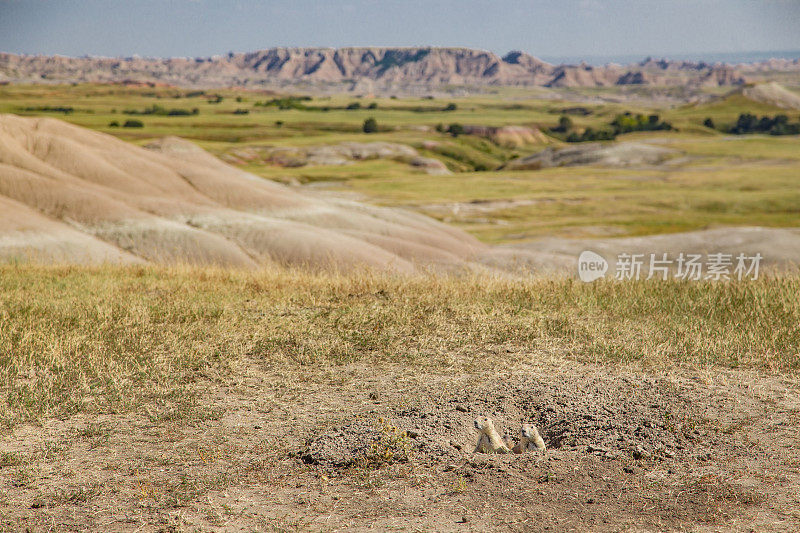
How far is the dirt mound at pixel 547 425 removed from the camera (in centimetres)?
660

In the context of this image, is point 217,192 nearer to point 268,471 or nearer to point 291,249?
point 291,249

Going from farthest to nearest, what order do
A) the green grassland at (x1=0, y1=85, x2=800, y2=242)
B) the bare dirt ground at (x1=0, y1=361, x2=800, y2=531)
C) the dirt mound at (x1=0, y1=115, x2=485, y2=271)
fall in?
the green grassland at (x1=0, y1=85, x2=800, y2=242), the dirt mound at (x1=0, y1=115, x2=485, y2=271), the bare dirt ground at (x1=0, y1=361, x2=800, y2=531)

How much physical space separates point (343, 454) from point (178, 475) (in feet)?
4.95

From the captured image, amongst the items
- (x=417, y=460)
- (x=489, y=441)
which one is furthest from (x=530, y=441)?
(x=417, y=460)

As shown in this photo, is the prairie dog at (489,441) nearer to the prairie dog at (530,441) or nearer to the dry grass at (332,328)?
the prairie dog at (530,441)

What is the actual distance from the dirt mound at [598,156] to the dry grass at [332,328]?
11409cm

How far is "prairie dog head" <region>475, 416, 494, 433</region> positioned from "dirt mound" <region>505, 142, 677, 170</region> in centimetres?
11962

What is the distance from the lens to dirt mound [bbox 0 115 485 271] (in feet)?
77.8

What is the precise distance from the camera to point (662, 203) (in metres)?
73.3

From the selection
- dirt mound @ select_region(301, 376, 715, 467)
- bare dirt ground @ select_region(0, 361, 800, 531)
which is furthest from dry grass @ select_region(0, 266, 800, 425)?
dirt mound @ select_region(301, 376, 715, 467)

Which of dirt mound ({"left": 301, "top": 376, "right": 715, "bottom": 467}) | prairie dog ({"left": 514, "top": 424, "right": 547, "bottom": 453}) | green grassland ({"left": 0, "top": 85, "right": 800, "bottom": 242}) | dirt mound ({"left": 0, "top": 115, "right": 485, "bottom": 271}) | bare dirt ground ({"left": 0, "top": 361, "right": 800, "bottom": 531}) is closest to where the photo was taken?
bare dirt ground ({"left": 0, "top": 361, "right": 800, "bottom": 531})

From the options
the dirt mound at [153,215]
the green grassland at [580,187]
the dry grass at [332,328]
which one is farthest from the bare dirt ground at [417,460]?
the green grassland at [580,187]

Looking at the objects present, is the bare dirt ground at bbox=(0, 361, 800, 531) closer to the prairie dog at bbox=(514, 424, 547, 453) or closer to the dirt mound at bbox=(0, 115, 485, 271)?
the prairie dog at bbox=(514, 424, 547, 453)

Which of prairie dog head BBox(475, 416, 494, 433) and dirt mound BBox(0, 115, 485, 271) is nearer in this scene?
prairie dog head BBox(475, 416, 494, 433)
